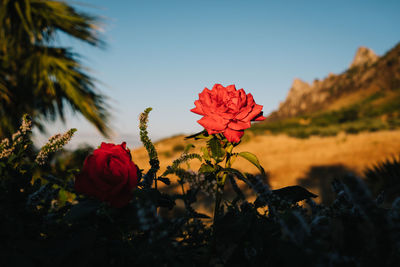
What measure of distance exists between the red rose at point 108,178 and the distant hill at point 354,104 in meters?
13.8

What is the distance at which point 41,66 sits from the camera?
10.4 feet

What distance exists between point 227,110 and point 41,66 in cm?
338

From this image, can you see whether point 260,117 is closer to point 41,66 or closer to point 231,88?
point 231,88

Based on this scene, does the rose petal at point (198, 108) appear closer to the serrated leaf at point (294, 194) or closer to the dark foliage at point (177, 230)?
the dark foliage at point (177, 230)

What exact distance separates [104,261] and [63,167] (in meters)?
2.14

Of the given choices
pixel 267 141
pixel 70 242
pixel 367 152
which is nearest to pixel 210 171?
pixel 70 242

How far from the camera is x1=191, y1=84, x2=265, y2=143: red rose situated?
0.68 metres

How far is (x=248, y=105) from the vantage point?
0.75m

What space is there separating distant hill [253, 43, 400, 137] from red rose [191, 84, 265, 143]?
13555mm

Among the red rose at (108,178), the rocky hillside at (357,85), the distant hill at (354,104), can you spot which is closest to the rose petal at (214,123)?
the red rose at (108,178)

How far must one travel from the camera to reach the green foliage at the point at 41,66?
307 centimetres

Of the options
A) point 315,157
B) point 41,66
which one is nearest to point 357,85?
point 315,157

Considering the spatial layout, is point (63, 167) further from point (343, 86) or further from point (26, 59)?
point (343, 86)

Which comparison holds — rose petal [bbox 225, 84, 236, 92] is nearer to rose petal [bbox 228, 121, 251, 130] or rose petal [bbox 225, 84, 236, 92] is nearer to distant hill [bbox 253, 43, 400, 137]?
rose petal [bbox 228, 121, 251, 130]
